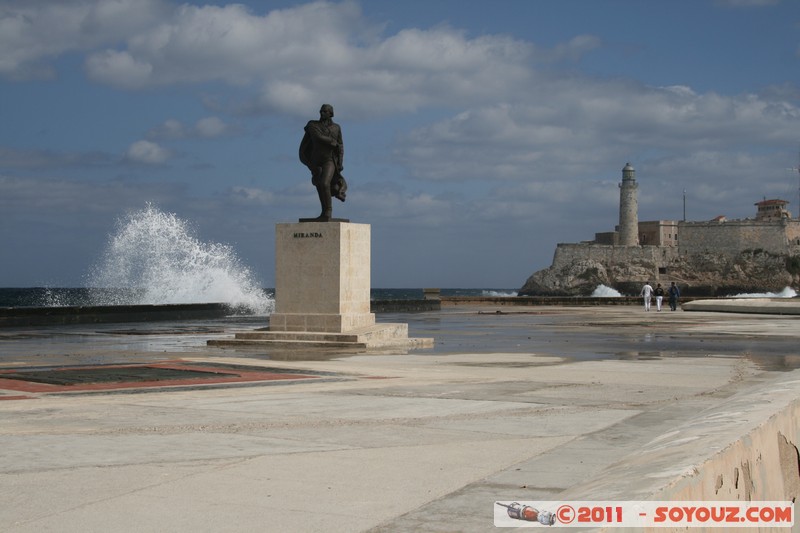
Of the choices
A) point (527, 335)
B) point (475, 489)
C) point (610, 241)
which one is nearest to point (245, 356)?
point (527, 335)

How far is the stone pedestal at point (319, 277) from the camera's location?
19219 millimetres

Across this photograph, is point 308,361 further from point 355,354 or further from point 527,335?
point 527,335

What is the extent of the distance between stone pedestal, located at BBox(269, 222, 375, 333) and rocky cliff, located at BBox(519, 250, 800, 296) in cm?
12636

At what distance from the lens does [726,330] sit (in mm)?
24938

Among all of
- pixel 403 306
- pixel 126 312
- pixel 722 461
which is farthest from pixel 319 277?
pixel 403 306

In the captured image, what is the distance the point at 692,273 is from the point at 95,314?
422 ft

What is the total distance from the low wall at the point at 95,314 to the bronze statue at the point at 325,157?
12.6 metres

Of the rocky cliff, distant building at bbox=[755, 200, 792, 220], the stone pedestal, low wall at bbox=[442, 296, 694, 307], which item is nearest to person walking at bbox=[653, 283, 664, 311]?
low wall at bbox=[442, 296, 694, 307]

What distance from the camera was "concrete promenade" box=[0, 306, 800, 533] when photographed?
475 cm

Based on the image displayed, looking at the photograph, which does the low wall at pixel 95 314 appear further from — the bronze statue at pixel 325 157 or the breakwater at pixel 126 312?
the bronze statue at pixel 325 157

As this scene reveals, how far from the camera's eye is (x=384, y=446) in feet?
22.5

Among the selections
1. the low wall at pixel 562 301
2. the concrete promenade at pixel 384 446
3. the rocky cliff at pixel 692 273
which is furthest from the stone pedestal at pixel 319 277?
the rocky cliff at pixel 692 273

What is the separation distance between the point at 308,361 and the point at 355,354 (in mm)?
2044

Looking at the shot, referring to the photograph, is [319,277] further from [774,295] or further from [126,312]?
[774,295]
